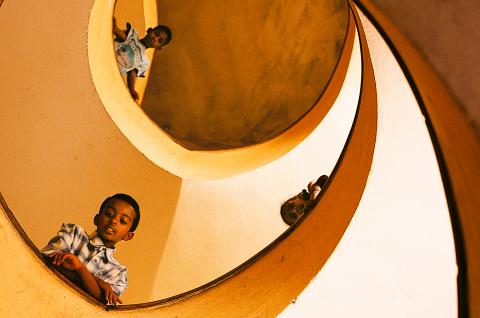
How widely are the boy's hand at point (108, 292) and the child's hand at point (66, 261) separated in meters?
0.25

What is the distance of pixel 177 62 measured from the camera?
836cm

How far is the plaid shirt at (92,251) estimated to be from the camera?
5.21m

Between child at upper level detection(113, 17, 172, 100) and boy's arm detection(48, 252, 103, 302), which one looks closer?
boy's arm detection(48, 252, 103, 302)

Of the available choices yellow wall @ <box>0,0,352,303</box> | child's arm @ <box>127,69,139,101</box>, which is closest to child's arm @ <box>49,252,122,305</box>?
yellow wall @ <box>0,0,352,303</box>

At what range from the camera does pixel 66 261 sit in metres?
4.83

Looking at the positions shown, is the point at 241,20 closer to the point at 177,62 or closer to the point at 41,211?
the point at 177,62

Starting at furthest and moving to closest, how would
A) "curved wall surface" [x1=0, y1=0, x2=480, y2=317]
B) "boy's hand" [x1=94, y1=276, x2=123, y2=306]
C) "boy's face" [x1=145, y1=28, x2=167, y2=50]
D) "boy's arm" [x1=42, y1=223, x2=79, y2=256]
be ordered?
1. "boy's face" [x1=145, y1=28, x2=167, y2=50]
2. "boy's arm" [x1=42, y1=223, x2=79, y2=256]
3. "boy's hand" [x1=94, y1=276, x2=123, y2=306]
4. "curved wall surface" [x1=0, y1=0, x2=480, y2=317]

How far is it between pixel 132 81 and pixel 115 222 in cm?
211

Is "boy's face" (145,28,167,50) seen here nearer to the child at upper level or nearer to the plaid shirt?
the child at upper level

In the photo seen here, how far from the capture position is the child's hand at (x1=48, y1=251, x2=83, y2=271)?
4.75m

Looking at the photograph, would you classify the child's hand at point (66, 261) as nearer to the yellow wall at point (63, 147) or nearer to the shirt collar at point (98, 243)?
the shirt collar at point (98, 243)

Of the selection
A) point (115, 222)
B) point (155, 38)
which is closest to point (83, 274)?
point (115, 222)

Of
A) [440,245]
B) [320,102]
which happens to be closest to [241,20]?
[320,102]

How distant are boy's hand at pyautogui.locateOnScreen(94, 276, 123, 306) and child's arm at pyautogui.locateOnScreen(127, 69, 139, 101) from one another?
2482 millimetres
